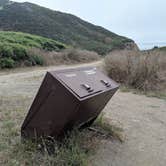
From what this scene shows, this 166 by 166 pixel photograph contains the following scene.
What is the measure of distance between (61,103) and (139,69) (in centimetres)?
743

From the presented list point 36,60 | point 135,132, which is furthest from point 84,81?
point 36,60

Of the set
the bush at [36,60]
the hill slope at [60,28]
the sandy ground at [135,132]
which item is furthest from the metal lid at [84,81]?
the hill slope at [60,28]

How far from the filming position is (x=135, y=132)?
17.4 ft

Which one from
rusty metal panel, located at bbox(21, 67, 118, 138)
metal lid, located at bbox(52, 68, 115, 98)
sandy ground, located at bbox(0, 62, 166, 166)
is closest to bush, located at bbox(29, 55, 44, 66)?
sandy ground, located at bbox(0, 62, 166, 166)

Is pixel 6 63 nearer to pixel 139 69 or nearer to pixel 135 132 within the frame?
pixel 139 69

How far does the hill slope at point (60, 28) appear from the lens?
133ft

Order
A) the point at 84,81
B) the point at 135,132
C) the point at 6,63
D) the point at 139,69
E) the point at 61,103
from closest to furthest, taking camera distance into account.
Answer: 1. the point at 61,103
2. the point at 84,81
3. the point at 135,132
4. the point at 139,69
5. the point at 6,63

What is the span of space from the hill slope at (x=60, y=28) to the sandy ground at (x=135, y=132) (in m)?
28.6

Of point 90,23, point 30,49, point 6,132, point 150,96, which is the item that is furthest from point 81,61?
point 90,23

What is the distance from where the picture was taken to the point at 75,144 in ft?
12.8

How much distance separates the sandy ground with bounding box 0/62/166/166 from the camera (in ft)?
13.6

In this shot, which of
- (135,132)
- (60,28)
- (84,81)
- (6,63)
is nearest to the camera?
(84,81)

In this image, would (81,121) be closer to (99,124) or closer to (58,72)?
(58,72)

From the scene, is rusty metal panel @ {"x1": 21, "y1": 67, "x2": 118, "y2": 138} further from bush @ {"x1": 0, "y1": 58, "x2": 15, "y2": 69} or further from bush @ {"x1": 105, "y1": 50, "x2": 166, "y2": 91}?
bush @ {"x1": 0, "y1": 58, "x2": 15, "y2": 69}
